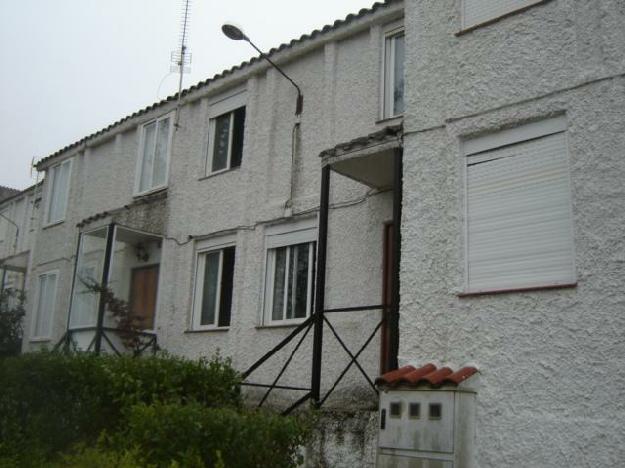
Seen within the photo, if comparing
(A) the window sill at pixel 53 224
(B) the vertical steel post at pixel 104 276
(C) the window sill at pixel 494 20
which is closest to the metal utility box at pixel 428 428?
(C) the window sill at pixel 494 20

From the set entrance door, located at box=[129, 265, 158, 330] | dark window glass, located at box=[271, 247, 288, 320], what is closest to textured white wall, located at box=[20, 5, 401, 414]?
dark window glass, located at box=[271, 247, 288, 320]

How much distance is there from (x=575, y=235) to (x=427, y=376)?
184 centimetres

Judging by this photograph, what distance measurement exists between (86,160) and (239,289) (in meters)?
7.27

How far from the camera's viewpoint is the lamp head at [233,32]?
1174cm

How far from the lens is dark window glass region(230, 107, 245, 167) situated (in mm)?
13492

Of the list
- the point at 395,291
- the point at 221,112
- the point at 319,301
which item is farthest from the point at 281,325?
the point at 221,112

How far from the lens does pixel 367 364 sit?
9828mm

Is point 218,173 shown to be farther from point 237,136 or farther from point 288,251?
point 288,251

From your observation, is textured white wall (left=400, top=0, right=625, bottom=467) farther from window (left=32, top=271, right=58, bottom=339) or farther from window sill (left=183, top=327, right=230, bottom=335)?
window (left=32, top=271, right=58, bottom=339)

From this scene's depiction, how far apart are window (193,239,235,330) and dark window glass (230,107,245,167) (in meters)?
1.63

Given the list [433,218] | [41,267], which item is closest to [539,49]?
[433,218]

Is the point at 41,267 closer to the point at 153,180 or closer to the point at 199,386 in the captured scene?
the point at 153,180

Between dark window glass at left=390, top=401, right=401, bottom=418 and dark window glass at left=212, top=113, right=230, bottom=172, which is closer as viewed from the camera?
dark window glass at left=390, top=401, right=401, bottom=418

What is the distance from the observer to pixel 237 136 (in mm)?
13719
